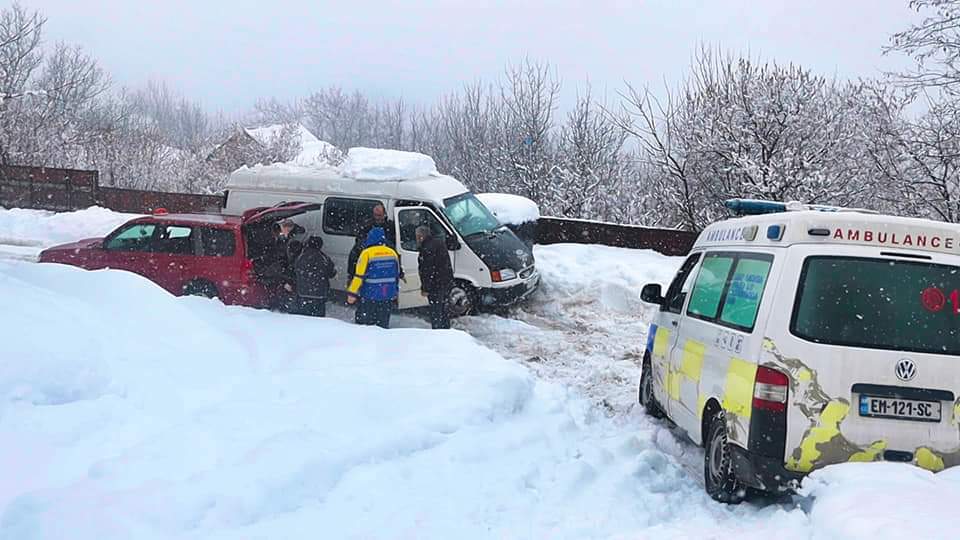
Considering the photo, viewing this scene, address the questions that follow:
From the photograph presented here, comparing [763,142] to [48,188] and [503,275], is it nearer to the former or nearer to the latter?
[503,275]

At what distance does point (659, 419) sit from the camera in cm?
696

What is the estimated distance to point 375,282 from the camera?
8.84 m

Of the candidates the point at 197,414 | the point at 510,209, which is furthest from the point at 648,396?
the point at 510,209

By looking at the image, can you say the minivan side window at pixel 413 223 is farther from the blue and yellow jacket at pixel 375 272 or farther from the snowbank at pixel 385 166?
the blue and yellow jacket at pixel 375 272

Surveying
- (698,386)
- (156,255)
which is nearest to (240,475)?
(698,386)

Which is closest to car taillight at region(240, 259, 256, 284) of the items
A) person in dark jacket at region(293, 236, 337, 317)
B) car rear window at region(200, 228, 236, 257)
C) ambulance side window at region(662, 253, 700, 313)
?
car rear window at region(200, 228, 236, 257)

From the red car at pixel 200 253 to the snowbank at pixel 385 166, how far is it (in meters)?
1.29

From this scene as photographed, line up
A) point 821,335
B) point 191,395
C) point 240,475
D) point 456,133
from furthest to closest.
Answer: point 456,133 < point 191,395 < point 821,335 < point 240,475

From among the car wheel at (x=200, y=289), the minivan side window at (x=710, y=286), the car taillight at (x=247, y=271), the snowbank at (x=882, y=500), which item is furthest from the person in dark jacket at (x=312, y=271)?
the snowbank at (x=882, y=500)

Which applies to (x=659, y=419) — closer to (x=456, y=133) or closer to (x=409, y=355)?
(x=409, y=355)

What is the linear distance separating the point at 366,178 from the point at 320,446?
23.7 ft

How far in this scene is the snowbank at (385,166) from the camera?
447 inches

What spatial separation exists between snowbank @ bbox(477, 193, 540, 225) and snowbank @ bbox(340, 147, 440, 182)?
6.36 ft

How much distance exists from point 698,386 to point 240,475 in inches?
124
